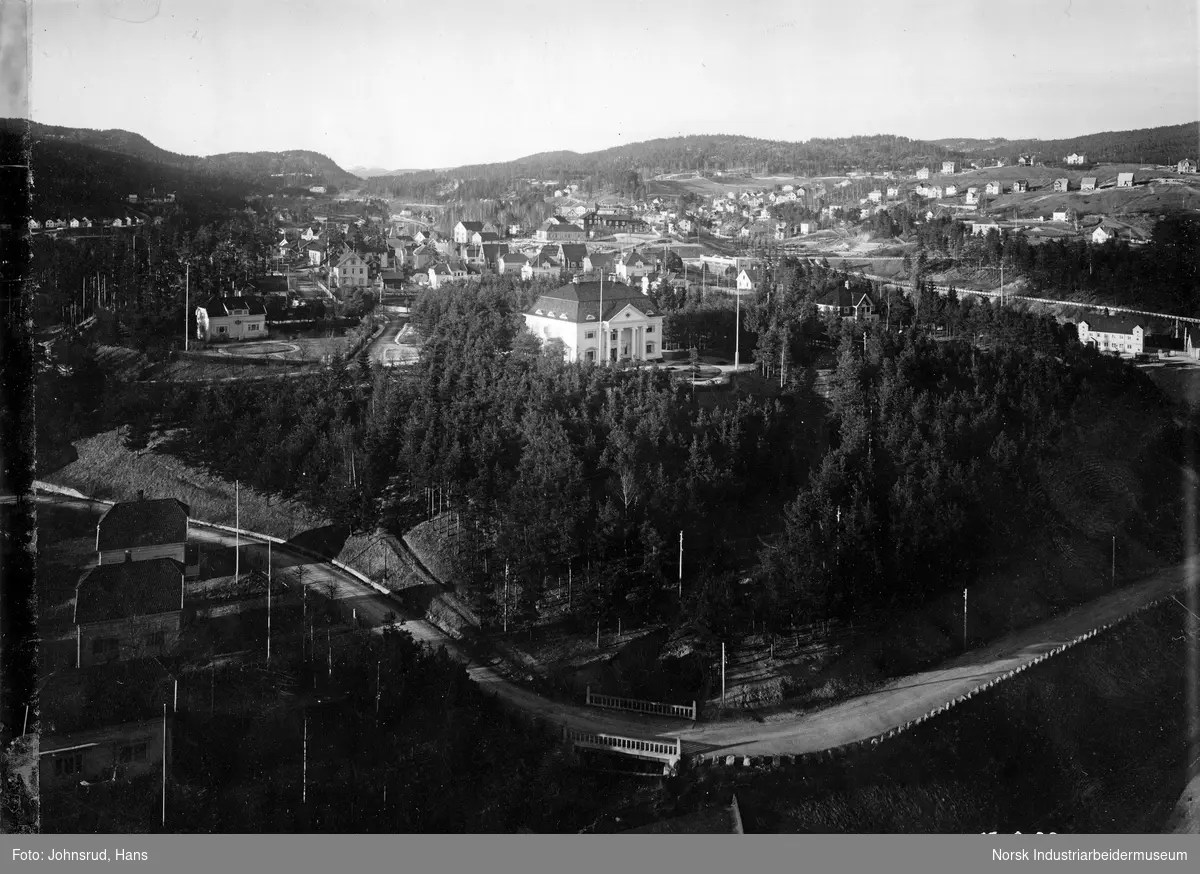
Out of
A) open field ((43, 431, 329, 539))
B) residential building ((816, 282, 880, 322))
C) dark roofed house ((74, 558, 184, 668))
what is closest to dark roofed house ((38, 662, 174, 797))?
dark roofed house ((74, 558, 184, 668))

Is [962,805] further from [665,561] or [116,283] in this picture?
[116,283]

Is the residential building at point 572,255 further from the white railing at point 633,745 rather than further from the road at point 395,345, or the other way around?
the white railing at point 633,745

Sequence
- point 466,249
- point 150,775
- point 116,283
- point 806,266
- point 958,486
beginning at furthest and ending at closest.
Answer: point 466,249 < point 806,266 < point 116,283 < point 958,486 < point 150,775

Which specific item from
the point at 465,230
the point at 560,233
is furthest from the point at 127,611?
the point at 560,233

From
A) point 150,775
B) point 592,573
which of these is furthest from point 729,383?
point 150,775

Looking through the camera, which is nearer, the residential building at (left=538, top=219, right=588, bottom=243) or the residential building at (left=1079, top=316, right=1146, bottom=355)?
the residential building at (left=1079, top=316, right=1146, bottom=355)

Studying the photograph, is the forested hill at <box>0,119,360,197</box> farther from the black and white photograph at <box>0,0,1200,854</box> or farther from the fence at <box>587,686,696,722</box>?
the fence at <box>587,686,696,722</box>

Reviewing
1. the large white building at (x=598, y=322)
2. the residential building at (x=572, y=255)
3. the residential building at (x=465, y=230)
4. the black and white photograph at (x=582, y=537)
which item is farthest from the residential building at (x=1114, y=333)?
the residential building at (x=465, y=230)
